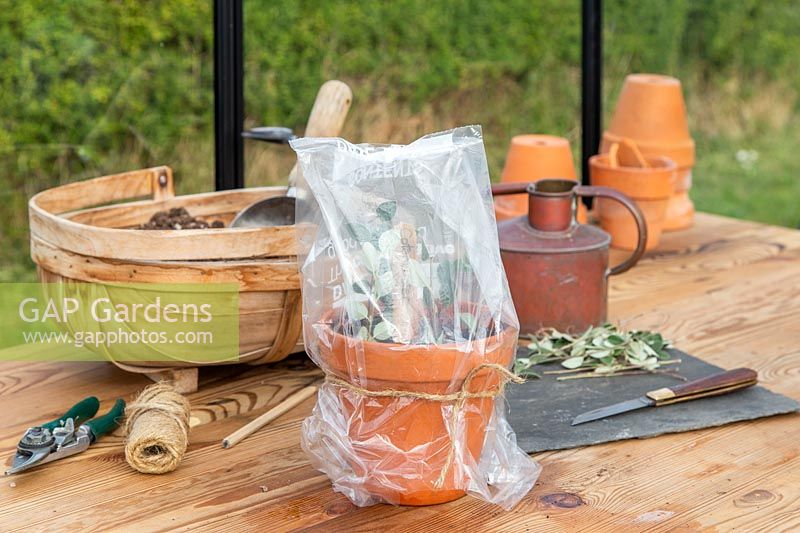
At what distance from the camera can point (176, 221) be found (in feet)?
4.39

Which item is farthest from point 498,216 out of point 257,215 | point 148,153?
point 148,153

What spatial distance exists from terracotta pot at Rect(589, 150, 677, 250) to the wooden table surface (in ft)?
1.43

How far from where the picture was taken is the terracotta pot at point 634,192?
175cm

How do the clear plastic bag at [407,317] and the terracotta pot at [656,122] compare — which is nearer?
the clear plastic bag at [407,317]

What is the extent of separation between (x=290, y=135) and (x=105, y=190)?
0.25 metres

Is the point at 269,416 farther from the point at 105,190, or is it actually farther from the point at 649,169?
the point at 649,169

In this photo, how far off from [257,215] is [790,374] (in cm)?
69

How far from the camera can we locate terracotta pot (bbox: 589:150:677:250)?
1.75 m

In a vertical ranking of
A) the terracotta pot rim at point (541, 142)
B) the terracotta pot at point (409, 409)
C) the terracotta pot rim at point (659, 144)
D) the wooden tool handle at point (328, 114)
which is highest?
the wooden tool handle at point (328, 114)

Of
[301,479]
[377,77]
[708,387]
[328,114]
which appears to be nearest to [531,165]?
[328,114]

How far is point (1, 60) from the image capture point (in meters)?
2.66

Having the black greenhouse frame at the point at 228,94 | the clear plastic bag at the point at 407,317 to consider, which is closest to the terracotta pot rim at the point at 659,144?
the black greenhouse frame at the point at 228,94

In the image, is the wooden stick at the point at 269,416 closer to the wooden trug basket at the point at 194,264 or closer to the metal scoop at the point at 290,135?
the wooden trug basket at the point at 194,264

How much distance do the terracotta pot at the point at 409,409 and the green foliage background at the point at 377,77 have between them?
6.60ft
